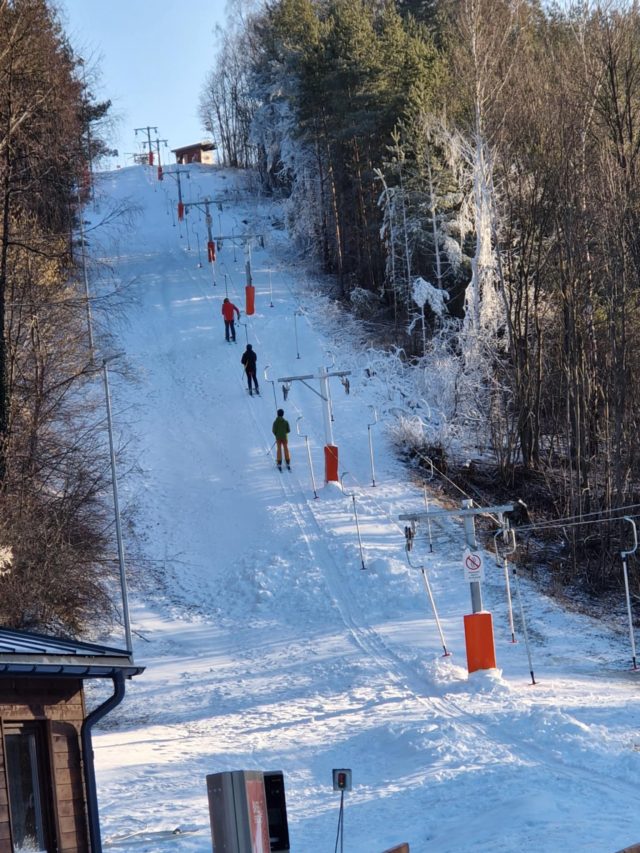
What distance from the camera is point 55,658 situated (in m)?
9.91

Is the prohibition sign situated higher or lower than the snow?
higher

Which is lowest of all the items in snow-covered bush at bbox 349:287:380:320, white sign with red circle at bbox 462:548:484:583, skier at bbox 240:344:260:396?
white sign with red circle at bbox 462:548:484:583

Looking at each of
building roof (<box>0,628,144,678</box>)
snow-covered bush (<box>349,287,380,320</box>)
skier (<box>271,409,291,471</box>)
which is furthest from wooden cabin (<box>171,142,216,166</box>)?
building roof (<box>0,628,144,678</box>)

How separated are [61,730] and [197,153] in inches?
3568

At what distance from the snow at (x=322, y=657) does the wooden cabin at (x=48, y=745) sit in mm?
1990

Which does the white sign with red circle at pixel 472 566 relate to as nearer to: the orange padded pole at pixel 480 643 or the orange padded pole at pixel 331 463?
the orange padded pole at pixel 480 643

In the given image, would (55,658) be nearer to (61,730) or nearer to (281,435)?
(61,730)

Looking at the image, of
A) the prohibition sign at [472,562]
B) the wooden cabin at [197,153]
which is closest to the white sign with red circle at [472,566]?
the prohibition sign at [472,562]

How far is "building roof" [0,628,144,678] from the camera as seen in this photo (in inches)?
377

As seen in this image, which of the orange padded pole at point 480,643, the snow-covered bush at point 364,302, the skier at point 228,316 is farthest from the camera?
the snow-covered bush at point 364,302

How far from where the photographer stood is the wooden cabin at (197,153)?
9662 cm

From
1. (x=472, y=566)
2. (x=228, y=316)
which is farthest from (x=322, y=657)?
(x=228, y=316)

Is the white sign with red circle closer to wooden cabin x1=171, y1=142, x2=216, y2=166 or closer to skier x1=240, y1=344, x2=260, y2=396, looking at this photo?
skier x1=240, y1=344, x2=260, y2=396

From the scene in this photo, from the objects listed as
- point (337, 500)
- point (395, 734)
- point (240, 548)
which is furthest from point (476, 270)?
point (395, 734)
